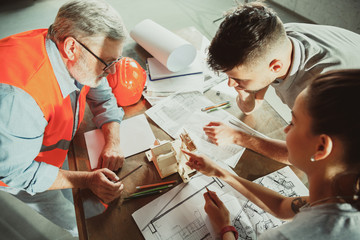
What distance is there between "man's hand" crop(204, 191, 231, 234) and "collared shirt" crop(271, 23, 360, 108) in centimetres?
74

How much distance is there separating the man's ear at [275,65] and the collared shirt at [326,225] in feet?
2.18

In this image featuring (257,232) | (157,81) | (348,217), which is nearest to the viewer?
(348,217)

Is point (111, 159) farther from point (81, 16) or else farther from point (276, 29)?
point (276, 29)

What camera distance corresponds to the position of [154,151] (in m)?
1.03

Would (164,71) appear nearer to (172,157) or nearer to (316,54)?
(172,157)

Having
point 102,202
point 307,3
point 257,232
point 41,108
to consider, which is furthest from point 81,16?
point 307,3

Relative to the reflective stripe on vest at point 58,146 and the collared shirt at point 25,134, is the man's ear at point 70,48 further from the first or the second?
the reflective stripe on vest at point 58,146

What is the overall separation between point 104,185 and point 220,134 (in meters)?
0.60

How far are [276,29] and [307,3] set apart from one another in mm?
2517

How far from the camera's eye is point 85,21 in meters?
0.93

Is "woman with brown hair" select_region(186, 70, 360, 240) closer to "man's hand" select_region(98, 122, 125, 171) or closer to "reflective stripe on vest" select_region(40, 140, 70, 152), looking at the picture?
"man's hand" select_region(98, 122, 125, 171)

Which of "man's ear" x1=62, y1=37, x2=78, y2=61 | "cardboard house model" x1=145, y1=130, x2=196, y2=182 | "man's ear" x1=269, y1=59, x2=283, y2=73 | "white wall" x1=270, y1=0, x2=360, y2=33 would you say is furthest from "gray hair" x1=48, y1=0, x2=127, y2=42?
"white wall" x1=270, y1=0, x2=360, y2=33

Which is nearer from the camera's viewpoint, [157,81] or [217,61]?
[217,61]

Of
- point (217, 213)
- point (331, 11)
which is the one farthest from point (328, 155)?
point (331, 11)
